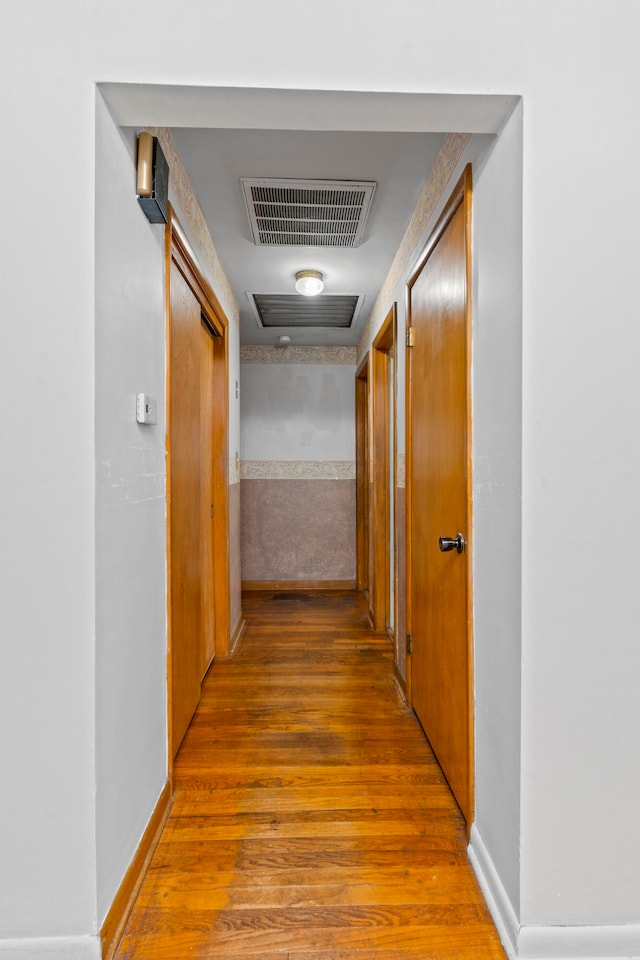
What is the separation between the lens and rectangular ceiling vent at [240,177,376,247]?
87.9 inches

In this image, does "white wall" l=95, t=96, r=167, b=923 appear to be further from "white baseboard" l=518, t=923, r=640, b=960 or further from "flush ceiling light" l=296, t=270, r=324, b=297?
"flush ceiling light" l=296, t=270, r=324, b=297

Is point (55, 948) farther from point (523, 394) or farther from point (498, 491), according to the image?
point (523, 394)

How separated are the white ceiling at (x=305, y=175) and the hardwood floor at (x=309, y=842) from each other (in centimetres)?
236

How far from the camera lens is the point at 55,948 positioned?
3.94 ft

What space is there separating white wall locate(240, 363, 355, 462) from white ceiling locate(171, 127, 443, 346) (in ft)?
6.41

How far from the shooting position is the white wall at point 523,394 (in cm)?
119

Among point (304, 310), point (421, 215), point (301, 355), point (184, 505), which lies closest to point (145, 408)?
point (184, 505)

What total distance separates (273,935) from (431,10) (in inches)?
88.5

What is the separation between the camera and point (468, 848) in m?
1.59

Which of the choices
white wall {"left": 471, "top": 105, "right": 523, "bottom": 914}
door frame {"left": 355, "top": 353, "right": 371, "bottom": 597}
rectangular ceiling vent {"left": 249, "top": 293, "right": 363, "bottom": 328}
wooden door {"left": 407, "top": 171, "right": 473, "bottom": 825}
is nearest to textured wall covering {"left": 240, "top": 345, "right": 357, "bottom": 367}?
door frame {"left": 355, "top": 353, "right": 371, "bottom": 597}

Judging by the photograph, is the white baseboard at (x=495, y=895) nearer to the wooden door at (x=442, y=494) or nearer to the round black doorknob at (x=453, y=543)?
the wooden door at (x=442, y=494)

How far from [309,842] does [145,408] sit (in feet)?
4.67

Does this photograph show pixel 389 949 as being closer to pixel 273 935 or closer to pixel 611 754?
pixel 273 935

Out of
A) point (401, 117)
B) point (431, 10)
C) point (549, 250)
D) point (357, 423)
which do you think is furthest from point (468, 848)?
point (357, 423)
